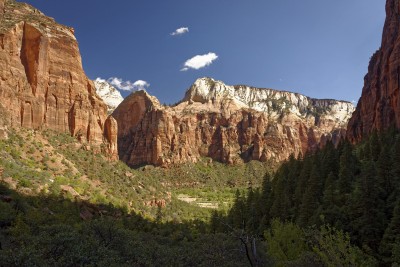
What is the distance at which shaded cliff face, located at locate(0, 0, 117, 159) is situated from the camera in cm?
7231

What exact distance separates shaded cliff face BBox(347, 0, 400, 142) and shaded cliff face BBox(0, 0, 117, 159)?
81560 mm

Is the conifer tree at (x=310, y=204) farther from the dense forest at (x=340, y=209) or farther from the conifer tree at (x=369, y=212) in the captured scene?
the conifer tree at (x=369, y=212)

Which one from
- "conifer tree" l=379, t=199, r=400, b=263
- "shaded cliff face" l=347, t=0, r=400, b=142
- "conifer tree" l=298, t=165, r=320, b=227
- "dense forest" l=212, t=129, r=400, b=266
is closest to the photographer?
"dense forest" l=212, t=129, r=400, b=266

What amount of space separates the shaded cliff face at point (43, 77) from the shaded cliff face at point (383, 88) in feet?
268

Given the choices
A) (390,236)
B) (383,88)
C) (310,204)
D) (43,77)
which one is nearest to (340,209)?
(310,204)

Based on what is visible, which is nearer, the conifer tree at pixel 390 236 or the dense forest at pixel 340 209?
the dense forest at pixel 340 209

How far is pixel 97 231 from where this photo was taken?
121ft

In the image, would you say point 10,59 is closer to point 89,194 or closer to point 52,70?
point 52,70

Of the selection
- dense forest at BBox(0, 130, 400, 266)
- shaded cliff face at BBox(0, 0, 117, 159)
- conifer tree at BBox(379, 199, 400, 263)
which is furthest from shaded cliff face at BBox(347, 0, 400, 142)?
shaded cliff face at BBox(0, 0, 117, 159)

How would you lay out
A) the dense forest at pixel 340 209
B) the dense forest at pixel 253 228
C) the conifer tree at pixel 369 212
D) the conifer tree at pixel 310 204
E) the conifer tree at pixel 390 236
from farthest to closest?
1. the conifer tree at pixel 310 204
2. the conifer tree at pixel 369 212
3. the conifer tree at pixel 390 236
4. the dense forest at pixel 340 209
5. the dense forest at pixel 253 228

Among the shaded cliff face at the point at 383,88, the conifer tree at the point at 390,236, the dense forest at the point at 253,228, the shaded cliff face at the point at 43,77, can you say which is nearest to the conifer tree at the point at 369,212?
the dense forest at the point at 253,228

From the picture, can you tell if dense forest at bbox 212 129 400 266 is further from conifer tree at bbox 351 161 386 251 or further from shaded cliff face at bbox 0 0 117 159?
shaded cliff face at bbox 0 0 117 159

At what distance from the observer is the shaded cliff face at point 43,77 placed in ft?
237

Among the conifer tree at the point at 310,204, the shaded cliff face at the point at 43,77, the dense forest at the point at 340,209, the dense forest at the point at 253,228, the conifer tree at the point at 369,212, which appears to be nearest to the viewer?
the dense forest at the point at 253,228
